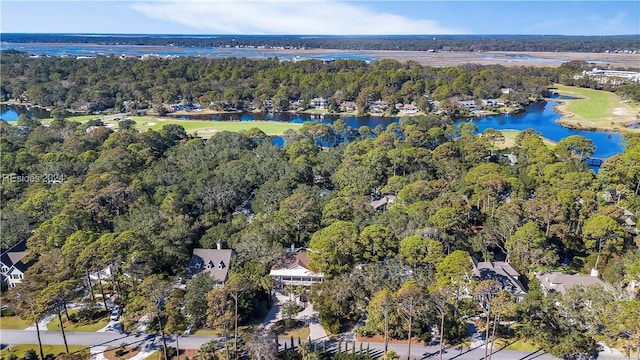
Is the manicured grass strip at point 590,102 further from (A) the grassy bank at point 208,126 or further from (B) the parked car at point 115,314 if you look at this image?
(B) the parked car at point 115,314

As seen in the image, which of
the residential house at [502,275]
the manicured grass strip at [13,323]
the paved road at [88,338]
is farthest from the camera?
the residential house at [502,275]

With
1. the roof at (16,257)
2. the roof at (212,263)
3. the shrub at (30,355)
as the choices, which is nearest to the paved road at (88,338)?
the shrub at (30,355)

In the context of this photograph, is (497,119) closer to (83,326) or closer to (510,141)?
(510,141)

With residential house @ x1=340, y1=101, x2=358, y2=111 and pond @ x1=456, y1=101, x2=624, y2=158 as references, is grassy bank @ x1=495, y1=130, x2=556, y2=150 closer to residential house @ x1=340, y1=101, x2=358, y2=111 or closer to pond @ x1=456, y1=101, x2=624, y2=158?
pond @ x1=456, y1=101, x2=624, y2=158

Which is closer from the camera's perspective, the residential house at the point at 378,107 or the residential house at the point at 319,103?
the residential house at the point at 378,107

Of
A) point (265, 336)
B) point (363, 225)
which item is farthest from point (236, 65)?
point (265, 336)

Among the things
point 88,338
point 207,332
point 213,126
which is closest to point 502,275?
point 207,332

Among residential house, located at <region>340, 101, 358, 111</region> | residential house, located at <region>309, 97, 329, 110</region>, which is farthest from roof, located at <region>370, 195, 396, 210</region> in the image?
residential house, located at <region>309, 97, 329, 110</region>

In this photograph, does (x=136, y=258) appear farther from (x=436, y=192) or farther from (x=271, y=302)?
(x=436, y=192)
